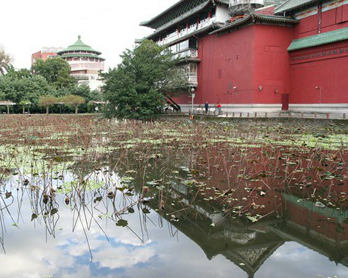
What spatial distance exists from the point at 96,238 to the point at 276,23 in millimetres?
18030

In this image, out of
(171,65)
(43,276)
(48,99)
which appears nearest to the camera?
(43,276)

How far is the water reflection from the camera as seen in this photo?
2.63 metres

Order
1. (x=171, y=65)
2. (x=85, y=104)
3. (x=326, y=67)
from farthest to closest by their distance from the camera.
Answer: (x=85, y=104), (x=171, y=65), (x=326, y=67)

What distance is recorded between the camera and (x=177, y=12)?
26.6m

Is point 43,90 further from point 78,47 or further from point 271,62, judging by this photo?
point 271,62

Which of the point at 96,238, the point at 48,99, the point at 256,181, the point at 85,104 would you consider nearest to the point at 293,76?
the point at 256,181

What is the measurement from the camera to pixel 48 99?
106ft

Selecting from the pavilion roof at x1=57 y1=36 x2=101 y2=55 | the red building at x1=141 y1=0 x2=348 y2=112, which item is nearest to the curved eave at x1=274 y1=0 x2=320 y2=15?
the red building at x1=141 y1=0 x2=348 y2=112

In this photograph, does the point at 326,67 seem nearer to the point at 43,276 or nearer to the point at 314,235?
the point at 314,235

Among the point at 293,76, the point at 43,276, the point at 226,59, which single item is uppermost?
the point at 226,59

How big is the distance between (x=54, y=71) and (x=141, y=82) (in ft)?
92.7

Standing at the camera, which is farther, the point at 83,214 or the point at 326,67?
the point at 326,67

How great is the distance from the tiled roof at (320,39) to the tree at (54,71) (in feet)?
104

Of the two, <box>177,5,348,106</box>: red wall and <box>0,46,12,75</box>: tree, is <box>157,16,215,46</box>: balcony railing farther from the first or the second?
<box>0,46,12,75</box>: tree
